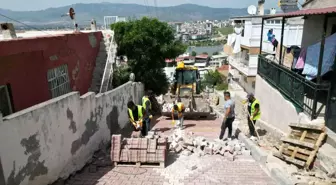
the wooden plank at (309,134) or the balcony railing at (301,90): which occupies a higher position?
the balcony railing at (301,90)

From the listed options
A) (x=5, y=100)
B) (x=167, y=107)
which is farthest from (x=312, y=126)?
(x=167, y=107)

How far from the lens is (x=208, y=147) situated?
316 inches

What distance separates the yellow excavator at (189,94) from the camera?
13727 millimetres

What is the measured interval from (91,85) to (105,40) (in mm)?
2836

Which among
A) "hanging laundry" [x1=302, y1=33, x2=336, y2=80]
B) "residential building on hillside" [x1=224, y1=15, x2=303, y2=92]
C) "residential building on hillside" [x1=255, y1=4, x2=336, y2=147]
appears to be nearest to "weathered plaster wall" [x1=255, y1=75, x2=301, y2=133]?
"residential building on hillside" [x1=255, y1=4, x2=336, y2=147]

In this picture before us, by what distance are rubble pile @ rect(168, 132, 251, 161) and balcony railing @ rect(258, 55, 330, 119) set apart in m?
2.22

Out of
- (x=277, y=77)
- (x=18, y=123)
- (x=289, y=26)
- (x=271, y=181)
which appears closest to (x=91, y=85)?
(x=18, y=123)

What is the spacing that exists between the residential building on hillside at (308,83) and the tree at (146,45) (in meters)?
5.13

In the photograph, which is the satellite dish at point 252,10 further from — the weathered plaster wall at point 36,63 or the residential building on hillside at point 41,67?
the weathered plaster wall at point 36,63

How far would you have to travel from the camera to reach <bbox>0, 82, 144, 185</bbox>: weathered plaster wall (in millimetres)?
5078

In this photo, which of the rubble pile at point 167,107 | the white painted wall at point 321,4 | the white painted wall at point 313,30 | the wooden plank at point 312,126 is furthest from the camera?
the rubble pile at point 167,107

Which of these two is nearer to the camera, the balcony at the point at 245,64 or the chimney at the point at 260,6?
the balcony at the point at 245,64

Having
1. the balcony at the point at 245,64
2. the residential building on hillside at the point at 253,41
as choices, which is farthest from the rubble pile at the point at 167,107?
the balcony at the point at 245,64

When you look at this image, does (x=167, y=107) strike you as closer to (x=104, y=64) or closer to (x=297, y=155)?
(x=104, y=64)
